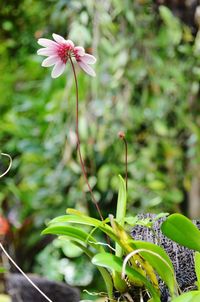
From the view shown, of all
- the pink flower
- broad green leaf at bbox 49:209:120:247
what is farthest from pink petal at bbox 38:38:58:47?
broad green leaf at bbox 49:209:120:247

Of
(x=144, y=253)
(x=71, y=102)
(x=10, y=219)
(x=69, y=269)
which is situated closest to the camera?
(x=144, y=253)

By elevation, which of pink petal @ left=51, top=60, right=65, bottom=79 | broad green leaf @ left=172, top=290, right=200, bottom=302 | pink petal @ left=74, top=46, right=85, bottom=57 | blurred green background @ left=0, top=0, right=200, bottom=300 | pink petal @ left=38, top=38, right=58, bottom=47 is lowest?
blurred green background @ left=0, top=0, right=200, bottom=300

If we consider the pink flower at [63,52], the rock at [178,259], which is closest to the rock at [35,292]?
the rock at [178,259]

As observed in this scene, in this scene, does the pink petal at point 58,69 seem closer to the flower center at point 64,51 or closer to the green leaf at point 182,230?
the flower center at point 64,51

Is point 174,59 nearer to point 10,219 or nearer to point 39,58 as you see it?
point 39,58

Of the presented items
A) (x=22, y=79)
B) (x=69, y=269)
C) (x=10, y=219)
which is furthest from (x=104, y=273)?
(x=22, y=79)

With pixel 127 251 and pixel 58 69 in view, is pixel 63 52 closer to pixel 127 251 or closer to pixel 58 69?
pixel 58 69

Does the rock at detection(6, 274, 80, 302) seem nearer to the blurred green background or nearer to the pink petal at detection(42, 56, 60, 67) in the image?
the blurred green background

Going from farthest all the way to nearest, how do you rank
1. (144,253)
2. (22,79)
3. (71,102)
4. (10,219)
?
1. (22,79)
2. (10,219)
3. (71,102)
4. (144,253)
